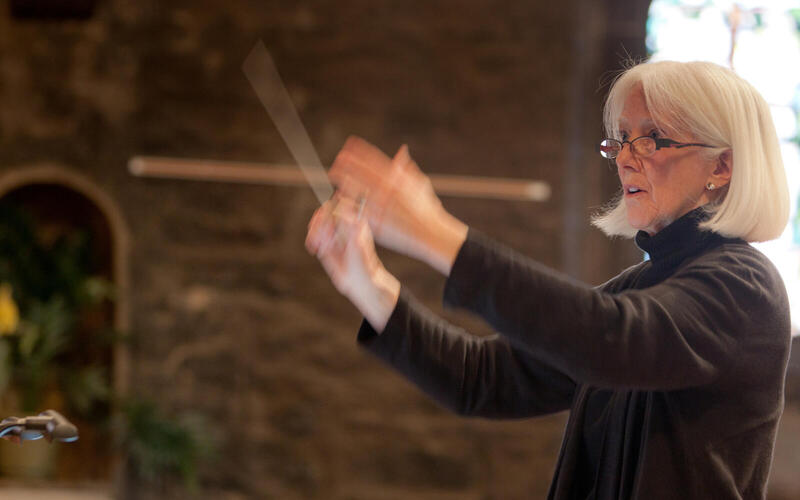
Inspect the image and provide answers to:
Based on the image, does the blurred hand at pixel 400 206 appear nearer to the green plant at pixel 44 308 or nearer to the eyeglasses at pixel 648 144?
the eyeglasses at pixel 648 144

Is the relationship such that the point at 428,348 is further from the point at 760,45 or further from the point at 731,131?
the point at 760,45

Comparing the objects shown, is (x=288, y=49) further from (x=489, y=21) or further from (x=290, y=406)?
(x=290, y=406)

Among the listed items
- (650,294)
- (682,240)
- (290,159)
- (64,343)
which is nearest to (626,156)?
(682,240)

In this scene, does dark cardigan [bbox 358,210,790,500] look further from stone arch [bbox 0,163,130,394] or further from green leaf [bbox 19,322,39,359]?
stone arch [bbox 0,163,130,394]

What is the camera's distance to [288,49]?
418 cm

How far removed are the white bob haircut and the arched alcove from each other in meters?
3.32

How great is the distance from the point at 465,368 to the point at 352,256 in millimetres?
314

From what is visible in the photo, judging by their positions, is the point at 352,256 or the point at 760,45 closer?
the point at 352,256

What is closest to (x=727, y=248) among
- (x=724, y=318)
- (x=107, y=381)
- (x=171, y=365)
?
(x=724, y=318)

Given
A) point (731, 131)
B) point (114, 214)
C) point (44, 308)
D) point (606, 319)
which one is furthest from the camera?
point (114, 214)

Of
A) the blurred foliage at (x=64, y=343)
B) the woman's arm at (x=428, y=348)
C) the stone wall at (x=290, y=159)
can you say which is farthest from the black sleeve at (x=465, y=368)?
the blurred foliage at (x=64, y=343)

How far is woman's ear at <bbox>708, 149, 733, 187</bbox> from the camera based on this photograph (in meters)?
1.25

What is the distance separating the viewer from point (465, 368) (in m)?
1.45

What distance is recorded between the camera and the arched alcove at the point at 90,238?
418cm
